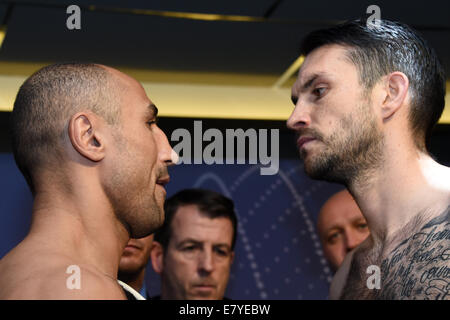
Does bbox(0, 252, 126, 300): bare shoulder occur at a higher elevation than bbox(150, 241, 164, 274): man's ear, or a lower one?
lower

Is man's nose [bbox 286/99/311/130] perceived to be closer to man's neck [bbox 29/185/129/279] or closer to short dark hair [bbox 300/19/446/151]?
short dark hair [bbox 300/19/446/151]

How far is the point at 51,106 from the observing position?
1.48 metres

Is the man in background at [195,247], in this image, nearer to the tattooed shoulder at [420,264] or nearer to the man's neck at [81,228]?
the tattooed shoulder at [420,264]

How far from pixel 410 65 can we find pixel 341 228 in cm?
146

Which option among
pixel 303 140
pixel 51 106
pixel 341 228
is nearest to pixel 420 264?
pixel 303 140

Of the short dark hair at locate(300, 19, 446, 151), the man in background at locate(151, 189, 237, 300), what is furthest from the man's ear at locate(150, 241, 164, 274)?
the short dark hair at locate(300, 19, 446, 151)

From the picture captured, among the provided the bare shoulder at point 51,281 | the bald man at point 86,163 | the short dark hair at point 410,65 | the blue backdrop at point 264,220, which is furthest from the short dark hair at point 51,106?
the blue backdrop at point 264,220

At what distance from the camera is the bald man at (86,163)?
141cm

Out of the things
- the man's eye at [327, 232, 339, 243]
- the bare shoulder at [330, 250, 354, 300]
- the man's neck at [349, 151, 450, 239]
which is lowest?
the bare shoulder at [330, 250, 354, 300]

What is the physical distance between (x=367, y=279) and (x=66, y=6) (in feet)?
5.51

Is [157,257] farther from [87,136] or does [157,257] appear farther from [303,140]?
[87,136]

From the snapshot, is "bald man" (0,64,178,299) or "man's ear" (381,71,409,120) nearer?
"bald man" (0,64,178,299)

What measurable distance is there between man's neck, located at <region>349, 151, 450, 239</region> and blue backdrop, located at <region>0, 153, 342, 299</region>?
1.87 m

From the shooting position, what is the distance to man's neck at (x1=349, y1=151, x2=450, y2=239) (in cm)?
166
